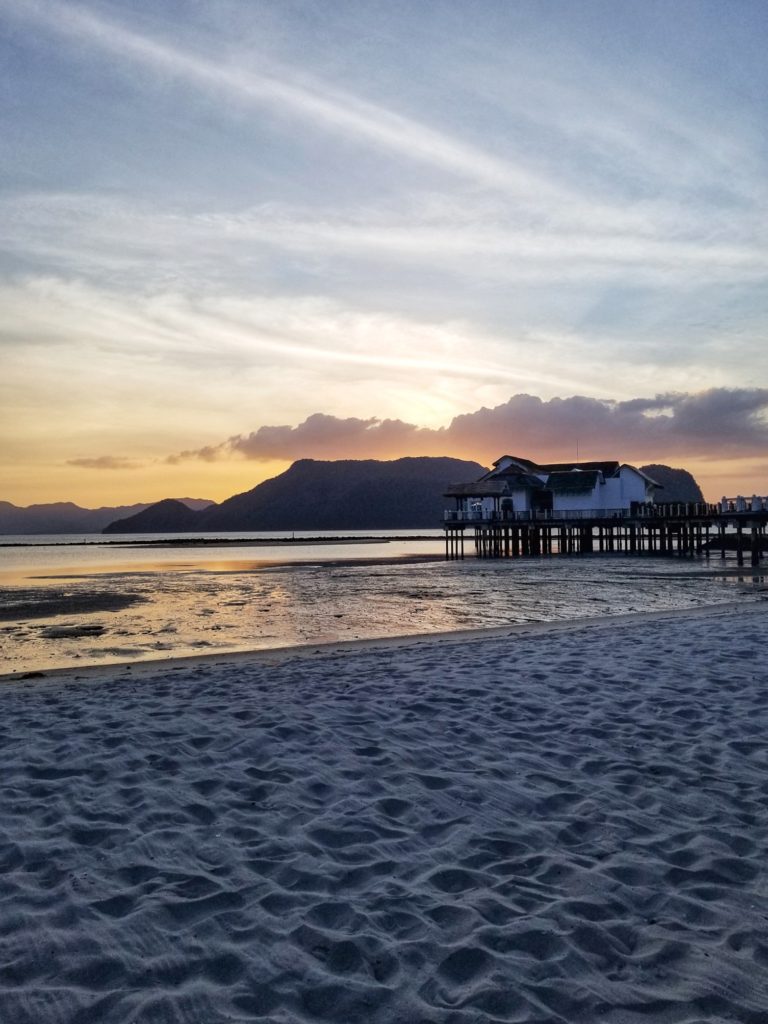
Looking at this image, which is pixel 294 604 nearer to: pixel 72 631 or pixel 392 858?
pixel 72 631

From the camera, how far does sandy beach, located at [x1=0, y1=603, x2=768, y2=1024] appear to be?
11.7 feet

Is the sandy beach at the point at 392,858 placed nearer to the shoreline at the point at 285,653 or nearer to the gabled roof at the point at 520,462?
the shoreline at the point at 285,653

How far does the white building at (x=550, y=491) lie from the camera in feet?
219

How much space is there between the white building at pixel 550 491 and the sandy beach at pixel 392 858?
192 feet

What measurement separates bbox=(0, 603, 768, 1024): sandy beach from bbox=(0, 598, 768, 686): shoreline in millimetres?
3157

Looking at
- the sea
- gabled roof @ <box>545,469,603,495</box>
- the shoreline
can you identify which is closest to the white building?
gabled roof @ <box>545,469,603,495</box>

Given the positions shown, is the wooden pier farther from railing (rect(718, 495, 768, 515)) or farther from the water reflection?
the water reflection

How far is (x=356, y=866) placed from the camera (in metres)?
4.75

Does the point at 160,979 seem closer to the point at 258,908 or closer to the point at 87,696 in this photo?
the point at 258,908

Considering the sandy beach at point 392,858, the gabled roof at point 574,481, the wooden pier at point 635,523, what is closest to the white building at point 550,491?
the gabled roof at point 574,481

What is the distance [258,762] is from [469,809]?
2.08m

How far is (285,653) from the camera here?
13.9 metres

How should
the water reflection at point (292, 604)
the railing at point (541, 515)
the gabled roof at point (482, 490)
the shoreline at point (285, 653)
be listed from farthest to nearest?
the gabled roof at point (482, 490) < the railing at point (541, 515) < the water reflection at point (292, 604) < the shoreline at point (285, 653)

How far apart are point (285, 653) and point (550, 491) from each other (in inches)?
2232
